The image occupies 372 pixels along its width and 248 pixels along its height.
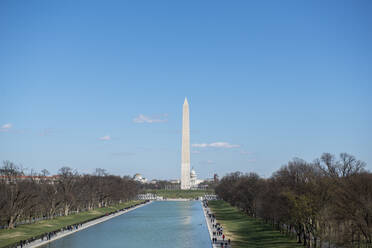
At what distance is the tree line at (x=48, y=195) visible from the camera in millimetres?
56719

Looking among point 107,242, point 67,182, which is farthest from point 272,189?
point 67,182

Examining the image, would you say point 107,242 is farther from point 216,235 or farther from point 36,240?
point 216,235

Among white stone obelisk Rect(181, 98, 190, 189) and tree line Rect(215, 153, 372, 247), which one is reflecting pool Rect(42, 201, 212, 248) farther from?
white stone obelisk Rect(181, 98, 190, 189)

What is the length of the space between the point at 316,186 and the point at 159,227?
2302 cm

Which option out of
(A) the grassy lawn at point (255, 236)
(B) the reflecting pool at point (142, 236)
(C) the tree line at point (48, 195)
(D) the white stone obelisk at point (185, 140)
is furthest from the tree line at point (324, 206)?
(D) the white stone obelisk at point (185, 140)

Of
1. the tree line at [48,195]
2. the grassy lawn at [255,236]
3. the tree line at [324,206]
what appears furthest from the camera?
the tree line at [48,195]

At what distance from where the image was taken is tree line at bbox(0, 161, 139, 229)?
56.7 meters

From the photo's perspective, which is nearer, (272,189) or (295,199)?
(295,199)

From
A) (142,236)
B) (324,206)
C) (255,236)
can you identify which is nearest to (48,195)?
(142,236)

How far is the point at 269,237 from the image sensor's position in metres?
46.7

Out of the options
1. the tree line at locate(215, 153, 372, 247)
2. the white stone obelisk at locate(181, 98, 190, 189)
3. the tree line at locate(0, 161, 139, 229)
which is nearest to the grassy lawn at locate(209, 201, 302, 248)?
the tree line at locate(215, 153, 372, 247)

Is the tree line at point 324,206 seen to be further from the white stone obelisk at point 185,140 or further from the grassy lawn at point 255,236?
the white stone obelisk at point 185,140

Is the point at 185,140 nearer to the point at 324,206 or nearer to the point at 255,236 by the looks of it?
the point at 255,236

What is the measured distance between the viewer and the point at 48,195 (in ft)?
244
